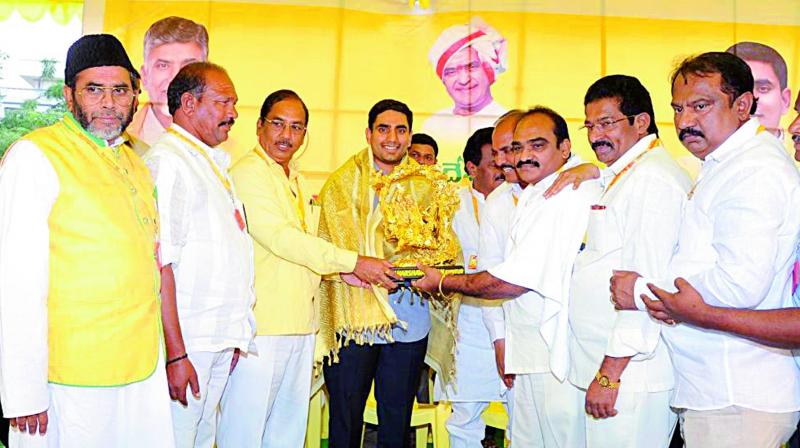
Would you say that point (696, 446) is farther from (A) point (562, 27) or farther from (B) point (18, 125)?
(B) point (18, 125)

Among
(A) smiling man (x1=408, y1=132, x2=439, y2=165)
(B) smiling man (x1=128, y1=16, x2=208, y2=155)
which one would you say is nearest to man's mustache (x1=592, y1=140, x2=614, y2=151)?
(A) smiling man (x1=408, y1=132, x2=439, y2=165)

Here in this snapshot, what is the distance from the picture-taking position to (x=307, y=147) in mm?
6984

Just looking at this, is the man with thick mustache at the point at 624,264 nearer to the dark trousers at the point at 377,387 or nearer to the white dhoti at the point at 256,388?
the dark trousers at the point at 377,387

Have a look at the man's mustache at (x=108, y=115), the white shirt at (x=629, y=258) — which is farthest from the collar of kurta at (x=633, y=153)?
the man's mustache at (x=108, y=115)

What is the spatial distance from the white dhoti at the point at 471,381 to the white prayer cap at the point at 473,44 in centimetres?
322

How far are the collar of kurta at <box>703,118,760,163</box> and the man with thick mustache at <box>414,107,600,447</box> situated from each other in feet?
2.29

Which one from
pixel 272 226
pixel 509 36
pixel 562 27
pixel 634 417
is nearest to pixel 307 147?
pixel 509 36

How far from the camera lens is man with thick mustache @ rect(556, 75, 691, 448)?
2.85 metres

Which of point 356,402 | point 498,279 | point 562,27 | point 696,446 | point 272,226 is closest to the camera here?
point 696,446

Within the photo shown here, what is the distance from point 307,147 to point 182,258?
383 centimetres

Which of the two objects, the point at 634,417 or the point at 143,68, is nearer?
the point at 634,417

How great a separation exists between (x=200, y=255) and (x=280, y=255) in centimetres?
66

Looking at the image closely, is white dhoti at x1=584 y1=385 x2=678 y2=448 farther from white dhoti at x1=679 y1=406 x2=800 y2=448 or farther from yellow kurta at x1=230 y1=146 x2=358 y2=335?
yellow kurta at x1=230 y1=146 x2=358 y2=335

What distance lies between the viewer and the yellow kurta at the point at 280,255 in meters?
3.84
